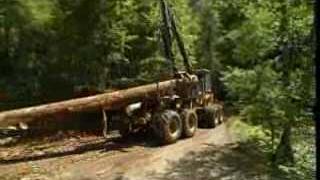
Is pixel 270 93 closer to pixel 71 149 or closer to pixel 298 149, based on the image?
pixel 298 149

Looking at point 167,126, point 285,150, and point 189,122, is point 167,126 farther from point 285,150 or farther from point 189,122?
point 285,150

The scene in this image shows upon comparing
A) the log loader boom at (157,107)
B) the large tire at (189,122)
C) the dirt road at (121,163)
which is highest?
the log loader boom at (157,107)

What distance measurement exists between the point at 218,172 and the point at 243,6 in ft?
17.7

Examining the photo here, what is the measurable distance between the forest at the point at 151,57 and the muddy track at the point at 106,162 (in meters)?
2.66

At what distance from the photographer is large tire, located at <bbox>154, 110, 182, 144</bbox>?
17.7 metres

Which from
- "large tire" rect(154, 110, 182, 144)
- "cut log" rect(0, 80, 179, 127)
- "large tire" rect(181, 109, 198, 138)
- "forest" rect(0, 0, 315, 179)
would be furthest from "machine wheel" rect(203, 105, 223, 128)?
"large tire" rect(154, 110, 182, 144)

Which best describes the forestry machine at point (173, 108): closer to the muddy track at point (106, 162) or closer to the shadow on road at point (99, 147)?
the shadow on road at point (99, 147)

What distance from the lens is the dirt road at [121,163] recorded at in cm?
1405

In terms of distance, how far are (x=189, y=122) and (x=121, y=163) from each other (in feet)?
16.0

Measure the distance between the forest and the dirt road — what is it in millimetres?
1951

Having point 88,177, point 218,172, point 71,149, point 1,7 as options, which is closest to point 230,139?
point 218,172

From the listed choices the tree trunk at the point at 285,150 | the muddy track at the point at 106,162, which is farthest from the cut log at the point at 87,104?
the tree trunk at the point at 285,150

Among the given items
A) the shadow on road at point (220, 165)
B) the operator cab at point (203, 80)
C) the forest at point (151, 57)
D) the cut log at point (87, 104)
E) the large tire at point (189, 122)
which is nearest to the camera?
the shadow on road at point (220, 165)

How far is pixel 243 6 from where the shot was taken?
17703 mm
